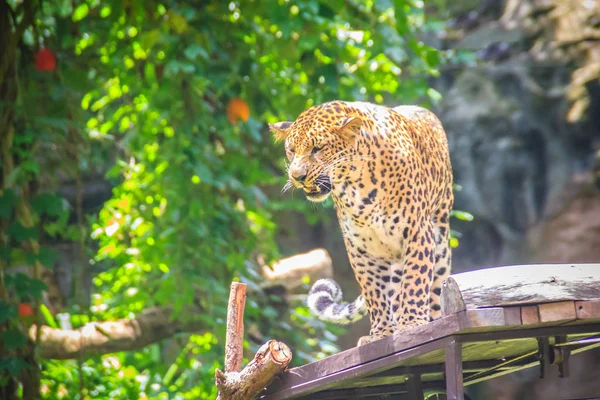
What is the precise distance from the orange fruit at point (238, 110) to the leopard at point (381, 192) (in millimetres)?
2424

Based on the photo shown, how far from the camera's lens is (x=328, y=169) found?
14.7ft

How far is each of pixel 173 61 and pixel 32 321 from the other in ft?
7.24

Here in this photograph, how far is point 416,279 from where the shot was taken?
455cm

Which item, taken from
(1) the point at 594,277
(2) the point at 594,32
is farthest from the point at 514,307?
(2) the point at 594,32

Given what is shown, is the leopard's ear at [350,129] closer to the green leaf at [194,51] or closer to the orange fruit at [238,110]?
the green leaf at [194,51]

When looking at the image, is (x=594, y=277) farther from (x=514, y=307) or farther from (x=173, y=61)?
(x=173, y=61)

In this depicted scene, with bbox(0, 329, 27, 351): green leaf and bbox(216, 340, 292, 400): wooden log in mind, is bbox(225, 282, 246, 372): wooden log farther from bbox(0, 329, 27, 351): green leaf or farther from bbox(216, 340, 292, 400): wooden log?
bbox(0, 329, 27, 351): green leaf

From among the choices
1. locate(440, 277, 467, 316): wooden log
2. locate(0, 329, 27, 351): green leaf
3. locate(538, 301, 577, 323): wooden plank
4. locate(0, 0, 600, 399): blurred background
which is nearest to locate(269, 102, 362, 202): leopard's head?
locate(0, 0, 600, 399): blurred background

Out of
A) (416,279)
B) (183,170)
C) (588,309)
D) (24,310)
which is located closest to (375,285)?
(416,279)

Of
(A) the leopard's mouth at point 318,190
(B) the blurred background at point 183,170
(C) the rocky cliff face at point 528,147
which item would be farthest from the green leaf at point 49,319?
(C) the rocky cliff face at point 528,147

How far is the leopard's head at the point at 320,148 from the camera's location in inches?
173

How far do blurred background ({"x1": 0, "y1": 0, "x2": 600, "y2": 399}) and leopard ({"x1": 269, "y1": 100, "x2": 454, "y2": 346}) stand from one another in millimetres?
731

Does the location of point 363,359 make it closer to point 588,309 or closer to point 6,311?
point 588,309

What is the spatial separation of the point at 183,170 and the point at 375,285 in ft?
9.87
